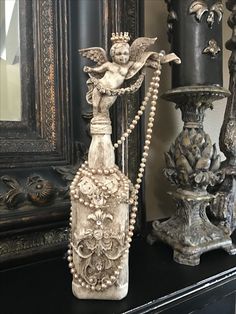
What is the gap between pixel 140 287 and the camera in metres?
0.44

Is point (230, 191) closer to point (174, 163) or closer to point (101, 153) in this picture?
point (174, 163)

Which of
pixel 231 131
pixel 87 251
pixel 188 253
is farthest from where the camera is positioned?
pixel 231 131

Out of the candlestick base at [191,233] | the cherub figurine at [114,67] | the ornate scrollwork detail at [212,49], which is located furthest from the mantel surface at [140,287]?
the ornate scrollwork detail at [212,49]

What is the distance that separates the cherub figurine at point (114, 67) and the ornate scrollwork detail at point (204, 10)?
0.20 meters

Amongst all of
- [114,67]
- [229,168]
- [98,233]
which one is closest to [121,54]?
[114,67]

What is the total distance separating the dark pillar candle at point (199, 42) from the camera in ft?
1.83

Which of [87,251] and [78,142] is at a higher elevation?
[78,142]

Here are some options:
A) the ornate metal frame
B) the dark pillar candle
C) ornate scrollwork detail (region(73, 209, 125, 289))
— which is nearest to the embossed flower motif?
ornate scrollwork detail (region(73, 209, 125, 289))

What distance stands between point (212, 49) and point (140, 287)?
40 cm

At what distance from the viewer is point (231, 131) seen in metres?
0.66

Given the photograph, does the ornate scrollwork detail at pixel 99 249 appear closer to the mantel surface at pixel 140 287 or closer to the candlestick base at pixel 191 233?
the mantel surface at pixel 140 287

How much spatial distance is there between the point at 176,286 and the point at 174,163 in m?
0.22

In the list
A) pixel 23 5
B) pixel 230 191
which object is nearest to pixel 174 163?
pixel 230 191

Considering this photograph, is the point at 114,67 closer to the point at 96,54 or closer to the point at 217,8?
the point at 96,54
